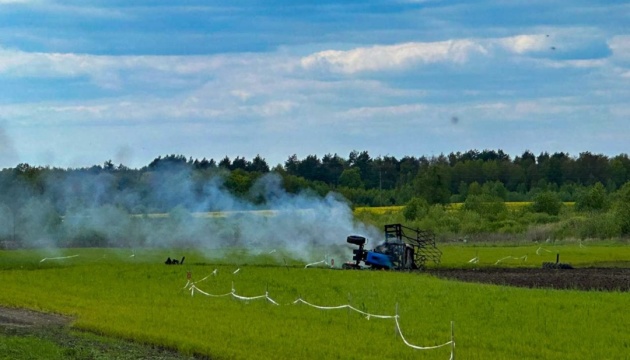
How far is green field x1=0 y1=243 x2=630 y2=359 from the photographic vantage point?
23.5 m

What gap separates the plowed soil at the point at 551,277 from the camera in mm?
42000

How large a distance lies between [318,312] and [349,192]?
90.3 meters

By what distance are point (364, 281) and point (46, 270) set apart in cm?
2085

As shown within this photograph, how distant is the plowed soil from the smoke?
584 inches

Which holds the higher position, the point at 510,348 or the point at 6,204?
the point at 6,204

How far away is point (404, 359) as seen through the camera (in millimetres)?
21734

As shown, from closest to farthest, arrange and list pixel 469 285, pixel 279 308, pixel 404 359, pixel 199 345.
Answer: pixel 404 359, pixel 199 345, pixel 279 308, pixel 469 285

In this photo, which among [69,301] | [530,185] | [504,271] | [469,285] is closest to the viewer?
[69,301]

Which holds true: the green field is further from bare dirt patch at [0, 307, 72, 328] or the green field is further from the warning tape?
bare dirt patch at [0, 307, 72, 328]

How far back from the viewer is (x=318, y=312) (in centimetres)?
3119

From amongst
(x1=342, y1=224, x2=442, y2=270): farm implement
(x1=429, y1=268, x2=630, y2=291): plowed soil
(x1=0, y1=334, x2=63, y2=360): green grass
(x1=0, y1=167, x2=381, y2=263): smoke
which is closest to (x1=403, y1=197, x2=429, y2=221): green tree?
(x1=0, y1=167, x2=381, y2=263): smoke

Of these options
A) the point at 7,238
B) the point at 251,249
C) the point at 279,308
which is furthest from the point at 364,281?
the point at 7,238

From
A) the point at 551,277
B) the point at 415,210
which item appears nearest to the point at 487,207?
the point at 415,210

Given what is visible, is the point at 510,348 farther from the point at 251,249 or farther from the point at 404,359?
the point at 251,249
